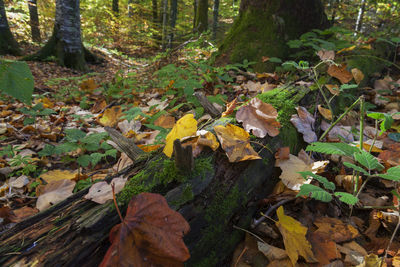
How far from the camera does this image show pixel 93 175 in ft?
5.65

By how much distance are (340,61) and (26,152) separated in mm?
3771

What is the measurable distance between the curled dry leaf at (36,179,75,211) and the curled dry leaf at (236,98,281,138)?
48.5 inches

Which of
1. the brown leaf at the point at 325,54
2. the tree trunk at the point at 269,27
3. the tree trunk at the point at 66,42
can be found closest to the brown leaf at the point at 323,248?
the brown leaf at the point at 325,54

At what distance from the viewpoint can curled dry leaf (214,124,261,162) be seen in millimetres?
1095

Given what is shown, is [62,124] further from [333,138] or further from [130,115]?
[333,138]

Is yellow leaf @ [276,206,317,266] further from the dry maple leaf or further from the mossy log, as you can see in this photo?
the dry maple leaf

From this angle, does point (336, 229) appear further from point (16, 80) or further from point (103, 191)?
point (16, 80)

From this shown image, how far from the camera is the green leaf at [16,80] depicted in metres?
1.11

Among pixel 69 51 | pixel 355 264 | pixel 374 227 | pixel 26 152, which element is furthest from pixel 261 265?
pixel 69 51

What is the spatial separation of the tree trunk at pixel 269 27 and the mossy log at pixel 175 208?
8.44 feet

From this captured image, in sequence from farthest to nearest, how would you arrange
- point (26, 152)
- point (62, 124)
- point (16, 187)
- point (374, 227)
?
point (62, 124) < point (26, 152) < point (16, 187) < point (374, 227)

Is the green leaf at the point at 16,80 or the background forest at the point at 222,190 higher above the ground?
the green leaf at the point at 16,80

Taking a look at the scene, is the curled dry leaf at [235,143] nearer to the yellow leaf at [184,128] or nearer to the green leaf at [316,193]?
the yellow leaf at [184,128]

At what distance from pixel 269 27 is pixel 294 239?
3.27 meters
